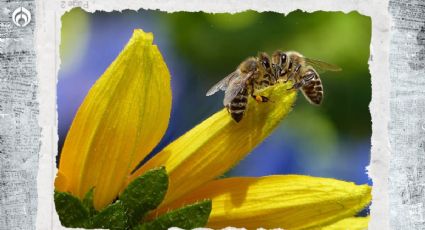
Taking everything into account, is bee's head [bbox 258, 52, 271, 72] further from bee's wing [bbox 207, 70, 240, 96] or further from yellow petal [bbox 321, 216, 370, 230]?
yellow petal [bbox 321, 216, 370, 230]

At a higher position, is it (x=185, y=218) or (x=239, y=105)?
(x=239, y=105)

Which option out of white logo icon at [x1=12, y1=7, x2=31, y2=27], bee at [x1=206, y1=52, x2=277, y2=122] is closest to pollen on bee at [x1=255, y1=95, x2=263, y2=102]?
bee at [x1=206, y1=52, x2=277, y2=122]

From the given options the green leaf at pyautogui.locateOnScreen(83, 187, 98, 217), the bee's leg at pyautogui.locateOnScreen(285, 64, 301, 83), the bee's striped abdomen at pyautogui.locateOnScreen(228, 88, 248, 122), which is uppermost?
the bee's leg at pyautogui.locateOnScreen(285, 64, 301, 83)

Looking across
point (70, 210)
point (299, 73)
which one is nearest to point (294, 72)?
point (299, 73)

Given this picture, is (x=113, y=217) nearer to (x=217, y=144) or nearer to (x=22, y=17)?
(x=217, y=144)

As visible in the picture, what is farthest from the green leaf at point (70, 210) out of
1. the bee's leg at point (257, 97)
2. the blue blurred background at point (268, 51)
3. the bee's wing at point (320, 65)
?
the bee's wing at point (320, 65)

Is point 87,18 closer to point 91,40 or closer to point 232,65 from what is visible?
point 91,40
